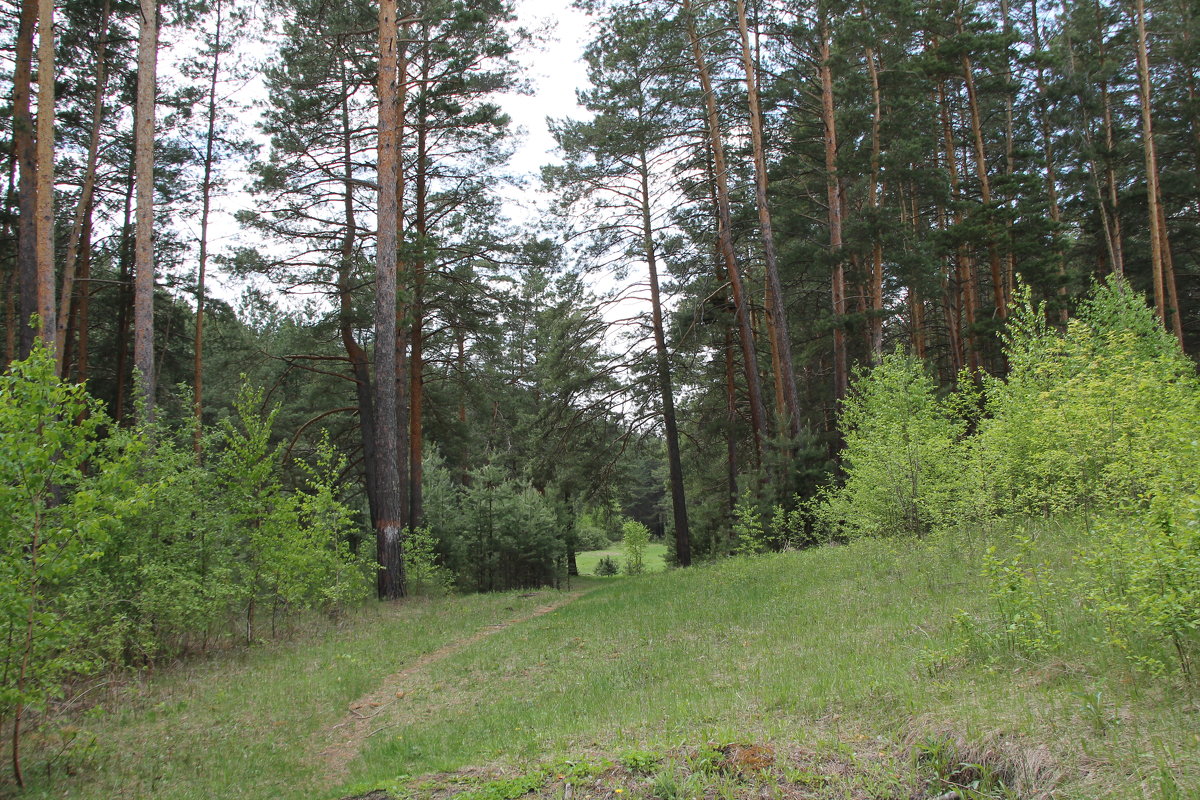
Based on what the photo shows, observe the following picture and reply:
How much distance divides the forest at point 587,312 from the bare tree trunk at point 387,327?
0.27 feet

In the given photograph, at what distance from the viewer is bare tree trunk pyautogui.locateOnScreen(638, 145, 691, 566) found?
2078 centimetres

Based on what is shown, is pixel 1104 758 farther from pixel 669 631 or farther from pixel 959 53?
pixel 959 53

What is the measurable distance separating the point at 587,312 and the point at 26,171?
44.6ft

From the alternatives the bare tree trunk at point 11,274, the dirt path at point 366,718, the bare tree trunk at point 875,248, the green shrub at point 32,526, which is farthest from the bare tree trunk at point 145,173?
the bare tree trunk at point 875,248

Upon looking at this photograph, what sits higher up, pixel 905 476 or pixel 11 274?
pixel 11 274

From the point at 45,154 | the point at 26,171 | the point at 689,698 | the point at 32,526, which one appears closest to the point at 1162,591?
the point at 689,698

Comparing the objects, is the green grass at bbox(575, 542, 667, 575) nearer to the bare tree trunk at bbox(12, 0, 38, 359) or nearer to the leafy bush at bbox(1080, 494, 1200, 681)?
the bare tree trunk at bbox(12, 0, 38, 359)

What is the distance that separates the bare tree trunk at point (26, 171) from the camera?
11531 millimetres

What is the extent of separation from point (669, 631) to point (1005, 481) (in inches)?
208

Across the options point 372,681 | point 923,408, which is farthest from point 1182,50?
point 372,681

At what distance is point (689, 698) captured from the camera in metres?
5.76

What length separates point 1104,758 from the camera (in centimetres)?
329

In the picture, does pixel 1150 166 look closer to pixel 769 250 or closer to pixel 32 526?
pixel 769 250

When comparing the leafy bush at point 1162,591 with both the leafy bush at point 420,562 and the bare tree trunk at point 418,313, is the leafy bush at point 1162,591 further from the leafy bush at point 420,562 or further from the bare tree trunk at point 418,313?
the bare tree trunk at point 418,313
